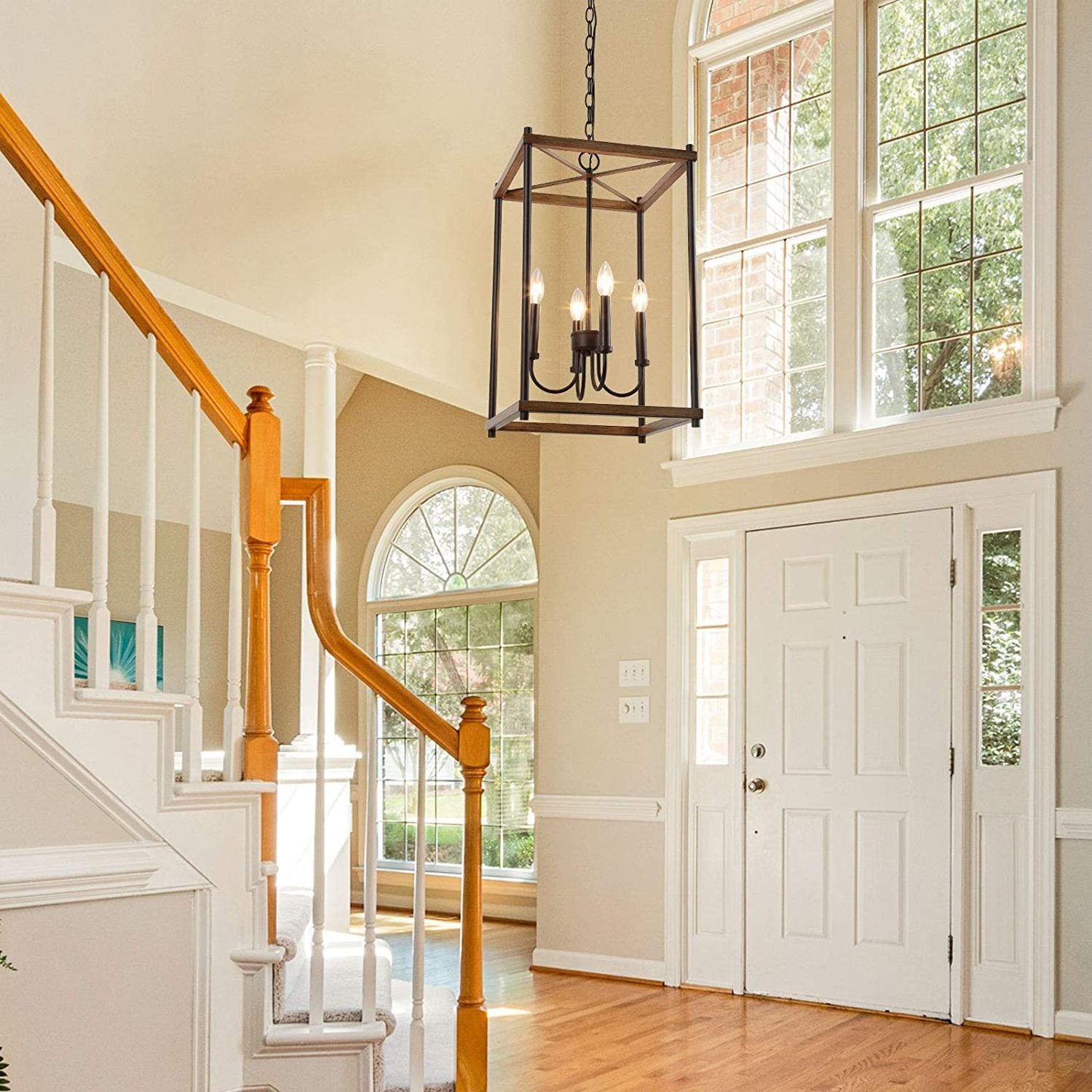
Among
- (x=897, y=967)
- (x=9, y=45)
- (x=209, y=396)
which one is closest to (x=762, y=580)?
(x=897, y=967)

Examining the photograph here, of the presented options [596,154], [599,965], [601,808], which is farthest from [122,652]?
[596,154]

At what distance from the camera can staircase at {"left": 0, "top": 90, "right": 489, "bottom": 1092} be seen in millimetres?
2695

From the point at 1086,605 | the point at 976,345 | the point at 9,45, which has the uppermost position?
the point at 9,45

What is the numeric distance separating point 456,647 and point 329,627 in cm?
502

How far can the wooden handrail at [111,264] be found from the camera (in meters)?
2.73

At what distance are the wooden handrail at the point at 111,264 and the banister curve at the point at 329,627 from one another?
1.03ft

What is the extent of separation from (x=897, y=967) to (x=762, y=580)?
172cm

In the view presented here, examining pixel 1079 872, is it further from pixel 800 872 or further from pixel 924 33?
pixel 924 33

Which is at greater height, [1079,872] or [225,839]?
[225,839]

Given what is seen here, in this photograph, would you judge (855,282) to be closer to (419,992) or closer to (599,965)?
(599,965)

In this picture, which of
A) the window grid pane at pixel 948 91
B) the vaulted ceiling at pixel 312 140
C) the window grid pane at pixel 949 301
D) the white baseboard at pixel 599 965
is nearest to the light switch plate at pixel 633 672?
the white baseboard at pixel 599 965

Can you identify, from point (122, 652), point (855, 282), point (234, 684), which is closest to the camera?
point (234, 684)

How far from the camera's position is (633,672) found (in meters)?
6.07

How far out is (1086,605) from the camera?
471 centimetres
